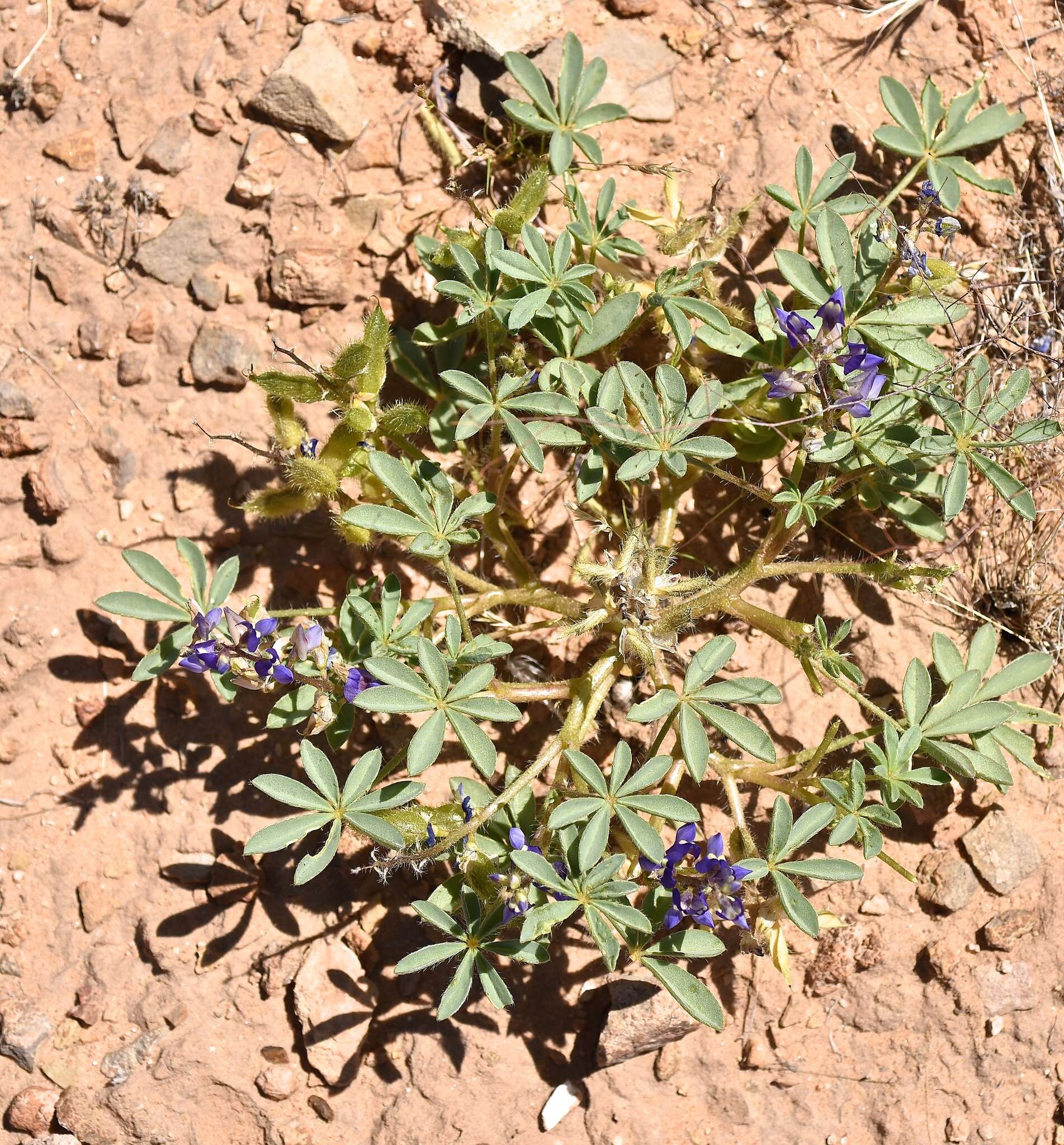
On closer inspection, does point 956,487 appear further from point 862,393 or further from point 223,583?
point 223,583

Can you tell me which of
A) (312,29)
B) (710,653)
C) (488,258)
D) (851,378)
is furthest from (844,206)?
(312,29)

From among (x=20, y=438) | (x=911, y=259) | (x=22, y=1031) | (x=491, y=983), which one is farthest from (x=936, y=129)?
(x=22, y=1031)

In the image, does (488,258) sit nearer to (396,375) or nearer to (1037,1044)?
(396,375)

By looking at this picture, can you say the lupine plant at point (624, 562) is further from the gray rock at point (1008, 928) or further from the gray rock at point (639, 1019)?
the gray rock at point (1008, 928)

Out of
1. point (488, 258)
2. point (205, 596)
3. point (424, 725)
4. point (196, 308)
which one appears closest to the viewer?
point (424, 725)

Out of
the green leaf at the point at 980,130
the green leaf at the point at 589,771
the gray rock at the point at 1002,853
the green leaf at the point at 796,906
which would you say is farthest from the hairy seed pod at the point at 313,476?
the gray rock at the point at 1002,853

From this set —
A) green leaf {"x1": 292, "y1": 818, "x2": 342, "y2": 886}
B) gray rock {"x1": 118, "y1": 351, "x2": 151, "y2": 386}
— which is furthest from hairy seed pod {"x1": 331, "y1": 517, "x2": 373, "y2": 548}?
gray rock {"x1": 118, "y1": 351, "x2": 151, "y2": 386}
